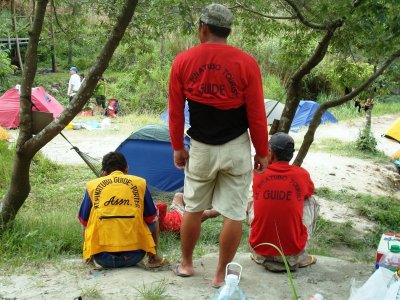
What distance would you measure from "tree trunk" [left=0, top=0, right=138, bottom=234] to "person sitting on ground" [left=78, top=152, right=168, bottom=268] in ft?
2.27

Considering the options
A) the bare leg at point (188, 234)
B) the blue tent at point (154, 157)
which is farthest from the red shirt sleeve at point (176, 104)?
the blue tent at point (154, 157)

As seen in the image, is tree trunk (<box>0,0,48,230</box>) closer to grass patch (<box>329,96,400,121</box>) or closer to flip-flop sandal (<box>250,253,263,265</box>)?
flip-flop sandal (<box>250,253,263,265</box>)

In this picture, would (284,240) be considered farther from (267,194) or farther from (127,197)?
(127,197)

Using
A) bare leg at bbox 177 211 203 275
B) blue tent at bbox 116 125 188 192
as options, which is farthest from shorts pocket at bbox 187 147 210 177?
blue tent at bbox 116 125 188 192

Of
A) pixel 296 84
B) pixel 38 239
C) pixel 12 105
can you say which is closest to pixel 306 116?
pixel 12 105

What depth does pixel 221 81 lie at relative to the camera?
2863mm

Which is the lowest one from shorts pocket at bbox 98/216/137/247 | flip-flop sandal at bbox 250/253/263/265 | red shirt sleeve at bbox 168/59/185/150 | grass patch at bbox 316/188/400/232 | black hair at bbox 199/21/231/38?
grass patch at bbox 316/188/400/232

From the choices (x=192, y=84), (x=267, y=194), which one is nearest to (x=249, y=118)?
(x=192, y=84)

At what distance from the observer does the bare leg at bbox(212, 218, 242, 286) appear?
121 inches

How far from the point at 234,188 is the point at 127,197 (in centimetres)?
84

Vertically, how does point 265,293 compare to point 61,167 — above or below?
above

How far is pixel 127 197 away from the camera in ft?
11.5

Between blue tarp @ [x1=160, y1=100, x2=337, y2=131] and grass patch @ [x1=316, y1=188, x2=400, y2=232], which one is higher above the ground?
grass patch @ [x1=316, y1=188, x2=400, y2=232]

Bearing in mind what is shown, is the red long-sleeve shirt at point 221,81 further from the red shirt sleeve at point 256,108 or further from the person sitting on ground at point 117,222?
the person sitting on ground at point 117,222
